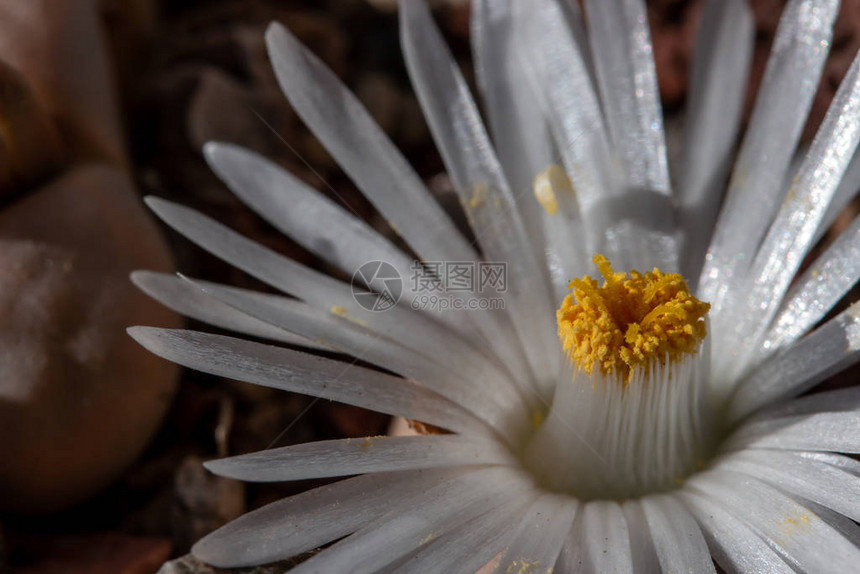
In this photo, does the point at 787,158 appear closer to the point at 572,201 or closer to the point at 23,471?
the point at 572,201

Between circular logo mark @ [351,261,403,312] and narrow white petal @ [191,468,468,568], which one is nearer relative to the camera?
narrow white petal @ [191,468,468,568]

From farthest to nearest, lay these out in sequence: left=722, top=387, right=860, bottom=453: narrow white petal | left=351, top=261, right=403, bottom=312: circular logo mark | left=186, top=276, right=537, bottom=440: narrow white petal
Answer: left=351, top=261, right=403, bottom=312: circular logo mark, left=186, top=276, right=537, bottom=440: narrow white petal, left=722, top=387, right=860, bottom=453: narrow white petal

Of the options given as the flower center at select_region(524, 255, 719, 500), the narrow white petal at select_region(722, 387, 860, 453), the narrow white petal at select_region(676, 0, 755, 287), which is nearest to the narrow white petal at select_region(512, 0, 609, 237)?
the narrow white petal at select_region(676, 0, 755, 287)

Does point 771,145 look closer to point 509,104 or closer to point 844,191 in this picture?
point 844,191

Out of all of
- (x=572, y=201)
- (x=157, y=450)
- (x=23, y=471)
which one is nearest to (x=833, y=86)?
(x=572, y=201)

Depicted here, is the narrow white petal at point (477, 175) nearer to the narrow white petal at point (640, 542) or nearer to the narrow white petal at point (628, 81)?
the narrow white petal at point (628, 81)

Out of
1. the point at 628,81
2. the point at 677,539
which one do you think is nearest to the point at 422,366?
the point at 677,539

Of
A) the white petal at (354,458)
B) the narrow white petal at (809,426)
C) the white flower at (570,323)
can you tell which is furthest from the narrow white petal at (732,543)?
the white petal at (354,458)
